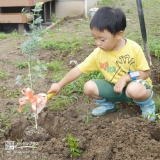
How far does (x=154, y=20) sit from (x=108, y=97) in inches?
182

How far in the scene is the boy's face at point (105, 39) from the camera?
2.54 metres

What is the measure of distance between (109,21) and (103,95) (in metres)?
0.75

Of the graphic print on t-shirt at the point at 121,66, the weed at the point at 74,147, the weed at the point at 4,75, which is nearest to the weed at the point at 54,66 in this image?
the weed at the point at 4,75

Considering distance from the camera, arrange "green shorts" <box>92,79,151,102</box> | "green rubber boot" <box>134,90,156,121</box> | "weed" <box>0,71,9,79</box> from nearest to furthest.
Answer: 1. "green rubber boot" <box>134,90,156,121</box>
2. "green shorts" <box>92,79,151,102</box>
3. "weed" <box>0,71,9,79</box>

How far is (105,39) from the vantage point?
2.56 meters

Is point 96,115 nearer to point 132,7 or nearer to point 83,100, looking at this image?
point 83,100

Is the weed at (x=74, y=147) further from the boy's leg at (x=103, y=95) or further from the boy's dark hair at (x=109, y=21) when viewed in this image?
the boy's dark hair at (x=109, y=21)

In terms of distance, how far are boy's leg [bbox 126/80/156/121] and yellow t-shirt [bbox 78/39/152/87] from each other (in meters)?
0.16

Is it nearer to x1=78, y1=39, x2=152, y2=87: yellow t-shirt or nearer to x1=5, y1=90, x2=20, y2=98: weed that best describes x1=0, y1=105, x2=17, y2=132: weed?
x1=5, y1=90, x2=20, y2=98: weed

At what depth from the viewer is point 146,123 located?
247cm

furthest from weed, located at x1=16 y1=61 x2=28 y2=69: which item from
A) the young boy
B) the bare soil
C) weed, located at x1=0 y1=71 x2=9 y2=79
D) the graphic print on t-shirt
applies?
the graphic print on t-shirt

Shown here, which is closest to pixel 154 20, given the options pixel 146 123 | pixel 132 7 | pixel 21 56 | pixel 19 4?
pixel 132 7

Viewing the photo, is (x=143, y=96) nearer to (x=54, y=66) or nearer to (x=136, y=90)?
(x=136, y=90)

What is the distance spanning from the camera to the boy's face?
2.54 meters
